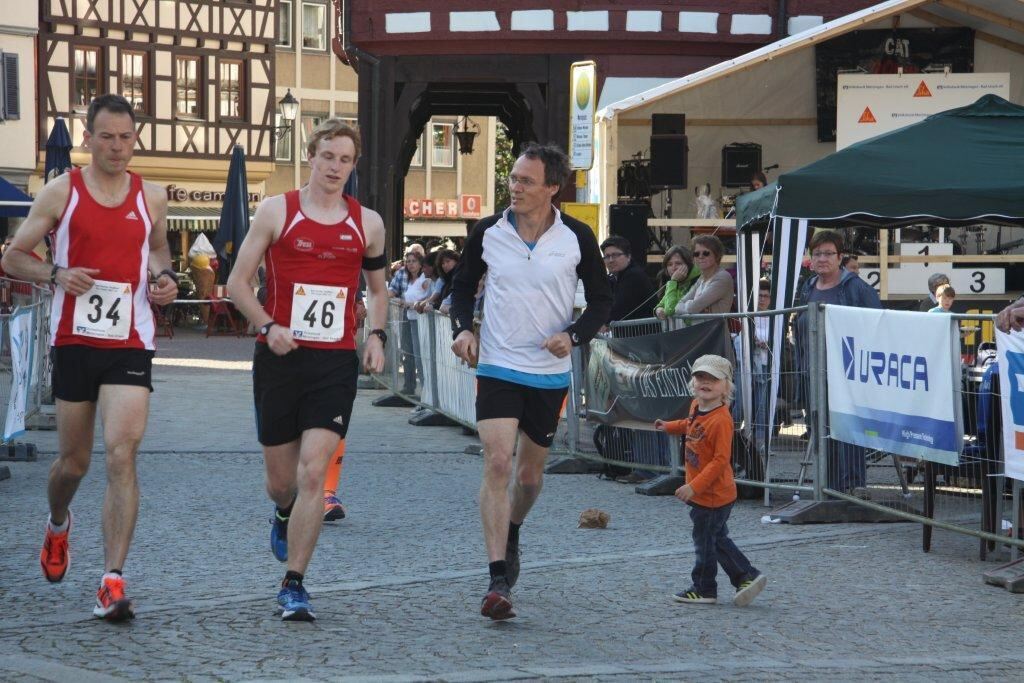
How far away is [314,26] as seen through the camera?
58.4 meters

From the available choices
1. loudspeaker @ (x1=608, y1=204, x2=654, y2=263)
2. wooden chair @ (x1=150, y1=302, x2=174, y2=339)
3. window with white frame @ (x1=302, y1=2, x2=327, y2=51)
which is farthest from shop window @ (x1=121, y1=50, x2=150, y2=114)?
loudspeaker @ (x1=608, y1=204, x2=654, y2=263)

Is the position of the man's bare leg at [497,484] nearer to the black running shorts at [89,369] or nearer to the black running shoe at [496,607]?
the black running shoe at [496,607]

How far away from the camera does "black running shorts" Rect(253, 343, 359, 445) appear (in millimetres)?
6863

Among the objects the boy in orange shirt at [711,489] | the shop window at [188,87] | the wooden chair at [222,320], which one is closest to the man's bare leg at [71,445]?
the boy in orange shirt at [711,489]

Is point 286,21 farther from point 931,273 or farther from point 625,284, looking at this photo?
point 625,284

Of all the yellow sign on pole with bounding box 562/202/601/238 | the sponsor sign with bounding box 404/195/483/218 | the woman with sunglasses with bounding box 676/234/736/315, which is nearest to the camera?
the woman with sunglasses with bounding box 676/234/736/315

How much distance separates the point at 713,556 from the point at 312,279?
2068 millimetres

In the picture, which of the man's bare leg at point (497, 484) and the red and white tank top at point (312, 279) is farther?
the man's bare leg at point (497, 484)

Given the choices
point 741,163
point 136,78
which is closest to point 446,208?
point 136,78

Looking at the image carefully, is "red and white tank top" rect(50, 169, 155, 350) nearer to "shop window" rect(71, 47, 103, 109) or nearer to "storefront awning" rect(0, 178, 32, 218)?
"storefront awning" rect(0, 178, 32, 218)

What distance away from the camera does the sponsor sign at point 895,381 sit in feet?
28.8

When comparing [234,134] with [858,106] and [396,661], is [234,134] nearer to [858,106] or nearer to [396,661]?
[858,106]

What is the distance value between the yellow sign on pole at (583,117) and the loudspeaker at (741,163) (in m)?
2.13

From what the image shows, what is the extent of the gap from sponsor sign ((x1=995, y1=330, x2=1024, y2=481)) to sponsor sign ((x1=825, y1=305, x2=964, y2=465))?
342 mm
